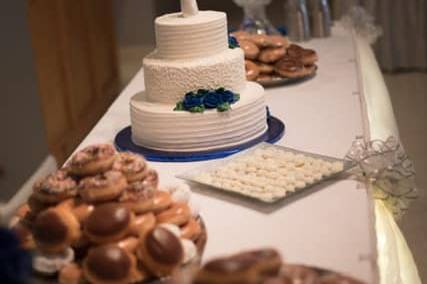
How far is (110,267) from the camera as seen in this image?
0.88 m

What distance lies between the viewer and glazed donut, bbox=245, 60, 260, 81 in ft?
6.32

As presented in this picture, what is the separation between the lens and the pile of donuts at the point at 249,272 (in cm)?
63

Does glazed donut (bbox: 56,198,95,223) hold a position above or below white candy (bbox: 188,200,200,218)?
above

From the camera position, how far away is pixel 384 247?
132 centimetres

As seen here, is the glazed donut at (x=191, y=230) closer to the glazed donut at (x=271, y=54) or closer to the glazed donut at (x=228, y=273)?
the glazed donut at (x=228, y=273)

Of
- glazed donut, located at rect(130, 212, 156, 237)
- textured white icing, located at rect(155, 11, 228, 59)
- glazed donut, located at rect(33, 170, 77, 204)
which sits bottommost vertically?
glazed donut, located at rect(130, 212, 156, 237)

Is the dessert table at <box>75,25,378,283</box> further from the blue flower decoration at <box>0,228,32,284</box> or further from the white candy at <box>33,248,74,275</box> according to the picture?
the blue flower decoration at <box>0,228,32,284</box>

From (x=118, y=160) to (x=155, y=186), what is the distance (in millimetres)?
65

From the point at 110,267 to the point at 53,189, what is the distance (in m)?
0.17

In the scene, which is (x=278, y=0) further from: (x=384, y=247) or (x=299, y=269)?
(x=299, y=269)

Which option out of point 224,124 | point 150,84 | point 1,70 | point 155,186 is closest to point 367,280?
point 155,186

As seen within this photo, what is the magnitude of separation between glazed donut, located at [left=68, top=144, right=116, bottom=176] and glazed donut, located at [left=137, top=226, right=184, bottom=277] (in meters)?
0.14

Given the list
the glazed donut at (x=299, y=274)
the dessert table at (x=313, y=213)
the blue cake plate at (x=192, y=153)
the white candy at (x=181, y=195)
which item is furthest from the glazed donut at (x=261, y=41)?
the glazed donut at (x=299, y=274)

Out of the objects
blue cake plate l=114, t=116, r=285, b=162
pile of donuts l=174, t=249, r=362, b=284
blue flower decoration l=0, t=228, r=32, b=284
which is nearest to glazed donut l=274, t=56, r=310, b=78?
blue cake plate l=114, t=116, r=285, b=162
